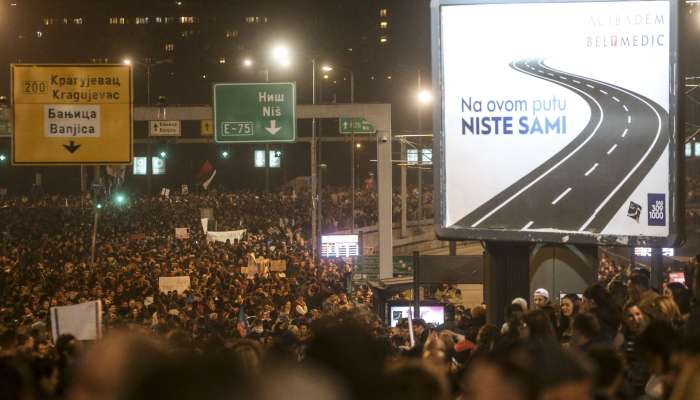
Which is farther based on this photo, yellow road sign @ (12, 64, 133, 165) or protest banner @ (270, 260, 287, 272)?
protest banner @ (270, 260, 287, 272)

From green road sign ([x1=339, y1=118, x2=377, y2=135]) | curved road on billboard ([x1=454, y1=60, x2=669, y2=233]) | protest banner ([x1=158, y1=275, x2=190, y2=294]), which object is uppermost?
green road sign ([x1=339, y1=118, x2=377, y2=135])

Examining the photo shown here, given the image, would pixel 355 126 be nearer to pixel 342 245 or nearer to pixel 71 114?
pixel 342 245

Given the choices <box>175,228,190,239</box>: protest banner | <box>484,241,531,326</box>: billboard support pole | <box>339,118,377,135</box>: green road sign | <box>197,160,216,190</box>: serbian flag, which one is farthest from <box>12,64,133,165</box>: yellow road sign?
<box>197,160,216,190</box>: serbian flag

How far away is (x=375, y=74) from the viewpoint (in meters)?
128

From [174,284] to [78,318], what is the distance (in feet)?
36.7

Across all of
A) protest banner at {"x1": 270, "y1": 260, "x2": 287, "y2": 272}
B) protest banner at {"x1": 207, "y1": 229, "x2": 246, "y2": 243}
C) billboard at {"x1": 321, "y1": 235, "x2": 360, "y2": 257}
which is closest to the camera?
protest banner at {"x1": 270, "y1": 260, "x2": 287, "y2": 272}

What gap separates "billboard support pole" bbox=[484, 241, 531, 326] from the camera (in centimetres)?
1070

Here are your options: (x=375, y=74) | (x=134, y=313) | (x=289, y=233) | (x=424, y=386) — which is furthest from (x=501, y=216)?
(x=375, y=74)

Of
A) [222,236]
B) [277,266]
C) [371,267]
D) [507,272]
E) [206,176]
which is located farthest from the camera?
[206,176]

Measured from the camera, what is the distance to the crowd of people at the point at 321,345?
2.81 metres

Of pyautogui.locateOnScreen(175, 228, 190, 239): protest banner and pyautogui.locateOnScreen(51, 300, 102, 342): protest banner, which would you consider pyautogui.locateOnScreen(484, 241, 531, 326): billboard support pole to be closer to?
pyautogui.locateOnScreen(51, 300, 102, 342): protest banner

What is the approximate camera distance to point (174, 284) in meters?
24.9

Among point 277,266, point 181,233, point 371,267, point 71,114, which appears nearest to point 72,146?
point 71,114

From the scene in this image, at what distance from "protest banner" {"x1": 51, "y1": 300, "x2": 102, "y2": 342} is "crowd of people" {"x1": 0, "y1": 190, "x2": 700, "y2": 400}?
0.35 m
